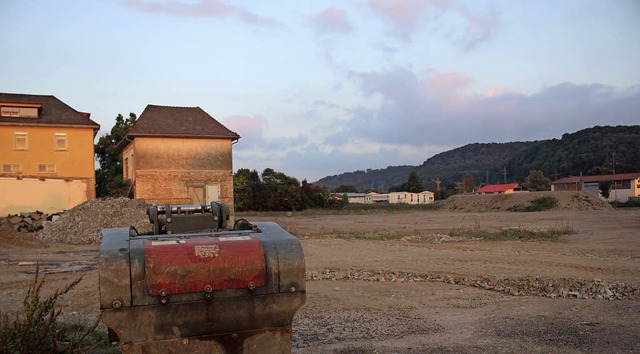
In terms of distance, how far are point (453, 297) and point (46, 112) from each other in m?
32.1

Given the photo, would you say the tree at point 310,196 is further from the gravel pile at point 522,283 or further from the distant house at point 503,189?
the gravel pile at point 522,283

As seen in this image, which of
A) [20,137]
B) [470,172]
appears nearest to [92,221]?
[20,137]

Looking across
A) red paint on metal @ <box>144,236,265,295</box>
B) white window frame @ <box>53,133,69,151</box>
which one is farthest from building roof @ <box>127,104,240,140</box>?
red paint on metal @ <box>144,236,265,295</box>

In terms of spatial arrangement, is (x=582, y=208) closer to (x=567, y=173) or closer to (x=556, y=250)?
(x=556, y=250)

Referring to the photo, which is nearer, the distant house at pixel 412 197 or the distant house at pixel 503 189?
the distant house at pixel 503 189

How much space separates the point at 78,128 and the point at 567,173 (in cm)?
11053

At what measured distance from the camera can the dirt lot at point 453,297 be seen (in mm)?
7285

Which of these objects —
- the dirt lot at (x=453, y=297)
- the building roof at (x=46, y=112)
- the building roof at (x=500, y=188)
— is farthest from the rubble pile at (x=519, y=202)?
the building roof at (x=46, y=112)

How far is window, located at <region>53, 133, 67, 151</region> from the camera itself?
3372 centimetres

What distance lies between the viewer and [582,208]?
176 feet

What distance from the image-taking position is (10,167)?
108 ft

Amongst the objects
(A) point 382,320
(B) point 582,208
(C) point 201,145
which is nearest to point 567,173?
(B) point 582,208

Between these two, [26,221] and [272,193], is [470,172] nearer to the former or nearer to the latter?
[272,193]

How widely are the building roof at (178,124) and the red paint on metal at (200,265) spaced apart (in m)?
30.4
